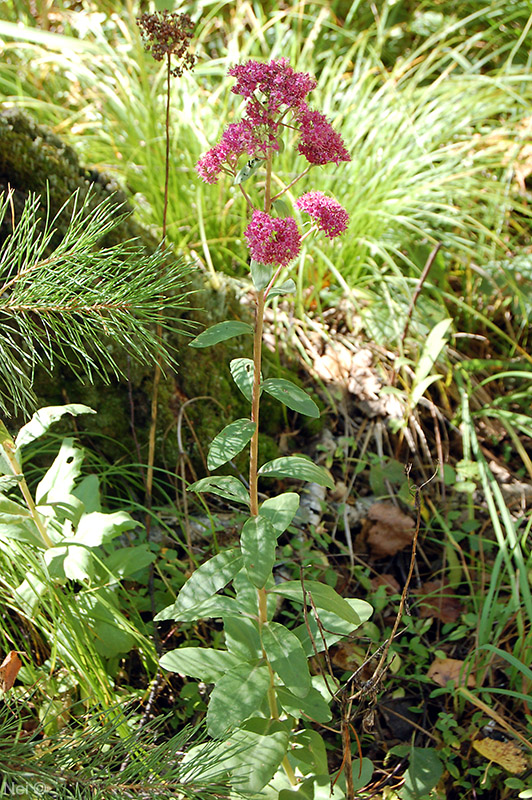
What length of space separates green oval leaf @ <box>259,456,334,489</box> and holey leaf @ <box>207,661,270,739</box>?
36 centimetres

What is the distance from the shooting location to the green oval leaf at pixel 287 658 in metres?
1.04

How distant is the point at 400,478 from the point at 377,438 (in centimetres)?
17

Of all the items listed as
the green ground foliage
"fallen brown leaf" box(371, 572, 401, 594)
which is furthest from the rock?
"fallen brown leaf" box(371, 572, 401, 594)

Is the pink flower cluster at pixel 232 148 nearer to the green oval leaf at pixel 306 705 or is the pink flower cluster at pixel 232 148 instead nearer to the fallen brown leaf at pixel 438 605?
the green oval leaf at pixel 306 705

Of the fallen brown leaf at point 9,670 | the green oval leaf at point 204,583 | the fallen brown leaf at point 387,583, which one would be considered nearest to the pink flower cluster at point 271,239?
the green oval leaf at point 204,583

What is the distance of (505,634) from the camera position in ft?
5.88

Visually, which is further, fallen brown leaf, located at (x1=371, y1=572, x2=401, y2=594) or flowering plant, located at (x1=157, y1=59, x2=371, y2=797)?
fallen brown leaf, located at (x1=371, y1=572, x2=401, y2=594)

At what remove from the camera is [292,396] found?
3.51ft

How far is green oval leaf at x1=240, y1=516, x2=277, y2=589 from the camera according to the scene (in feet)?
3.29

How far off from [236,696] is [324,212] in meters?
0.85

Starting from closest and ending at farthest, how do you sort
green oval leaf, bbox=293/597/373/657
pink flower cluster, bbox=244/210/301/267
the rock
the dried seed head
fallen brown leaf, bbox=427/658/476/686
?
pink flower cluster, bbox=244/210/301/267
green oval leaf, bbox=293/597/373/657
the dried seed head
fallen brown leaf, bbox=427/658/476/686
the rock

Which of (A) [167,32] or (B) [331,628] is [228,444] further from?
(A) [167,32]

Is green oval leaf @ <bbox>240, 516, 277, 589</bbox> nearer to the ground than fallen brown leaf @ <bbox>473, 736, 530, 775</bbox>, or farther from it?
farther from it

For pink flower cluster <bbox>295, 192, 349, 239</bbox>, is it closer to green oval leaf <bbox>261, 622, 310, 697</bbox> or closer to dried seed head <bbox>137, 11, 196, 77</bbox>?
dried seed head <bbox>137, 11, 196, 77</bbox>
